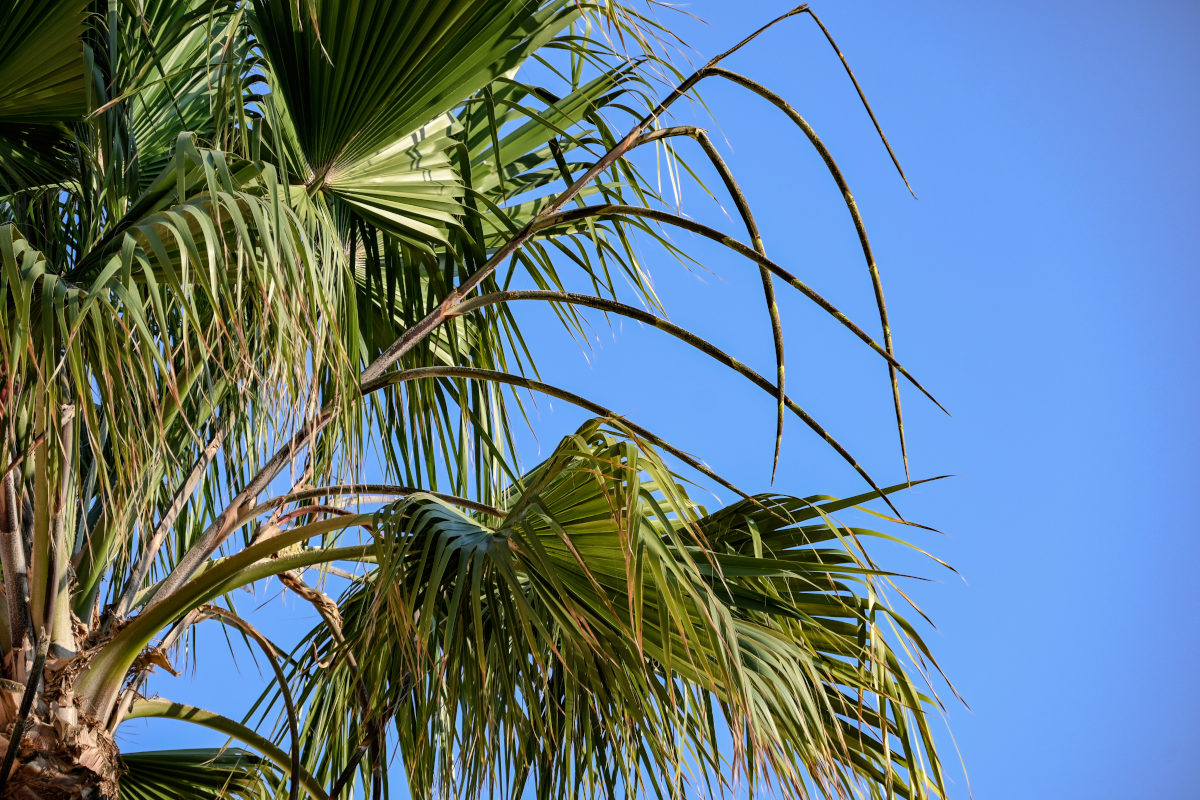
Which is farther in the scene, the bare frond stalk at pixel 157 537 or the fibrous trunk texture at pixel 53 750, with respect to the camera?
the bare frond stalk at pixel 157 537

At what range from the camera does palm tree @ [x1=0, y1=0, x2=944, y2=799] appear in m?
1.03

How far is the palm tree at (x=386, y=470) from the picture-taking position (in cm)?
103

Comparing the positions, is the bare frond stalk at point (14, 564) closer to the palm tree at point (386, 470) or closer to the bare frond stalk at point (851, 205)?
the palm tree at point (386, 470)

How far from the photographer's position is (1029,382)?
37.2 ft

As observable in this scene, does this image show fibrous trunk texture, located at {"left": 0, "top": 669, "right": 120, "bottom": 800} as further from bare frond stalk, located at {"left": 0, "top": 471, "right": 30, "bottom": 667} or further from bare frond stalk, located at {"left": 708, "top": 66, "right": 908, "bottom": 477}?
bare frond stalk, located at {"left": 708, "top": 66, "right": 908, "bottom": 477}

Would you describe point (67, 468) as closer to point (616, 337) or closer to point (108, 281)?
point (108, 281)

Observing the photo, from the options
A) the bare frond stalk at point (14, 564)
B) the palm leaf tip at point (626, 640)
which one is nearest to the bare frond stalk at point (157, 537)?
the bare frond stalk at point (14, 564)

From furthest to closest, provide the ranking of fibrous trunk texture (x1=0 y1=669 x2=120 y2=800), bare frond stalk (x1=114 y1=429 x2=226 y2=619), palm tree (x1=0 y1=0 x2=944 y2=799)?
bare frond stalk (x1=114 y1=429 x2=226 y2=619) < fibrous trunk texture (x1=0 y1=669 x2=120 y2=800) < palm tree (x1=0 y1=0 x2=944 y2=799)

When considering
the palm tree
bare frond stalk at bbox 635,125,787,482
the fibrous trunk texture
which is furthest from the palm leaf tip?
the fibrous trunk texture

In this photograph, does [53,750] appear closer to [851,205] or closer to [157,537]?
[157,537]

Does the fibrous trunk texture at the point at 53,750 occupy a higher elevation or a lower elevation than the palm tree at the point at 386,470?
lower

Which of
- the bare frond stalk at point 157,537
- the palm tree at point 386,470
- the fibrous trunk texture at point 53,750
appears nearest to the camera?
the palm tree at point 386,470

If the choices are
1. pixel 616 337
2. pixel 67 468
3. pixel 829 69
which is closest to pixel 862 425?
pixel 829 69

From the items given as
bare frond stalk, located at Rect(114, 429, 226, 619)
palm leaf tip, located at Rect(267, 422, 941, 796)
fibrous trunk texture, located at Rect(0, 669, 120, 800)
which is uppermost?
bare frond stalk, located at Rect(114, 429, 226, 619)
